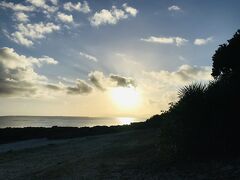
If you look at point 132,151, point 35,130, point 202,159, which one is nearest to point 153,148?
point 132,151

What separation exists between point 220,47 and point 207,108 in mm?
32948

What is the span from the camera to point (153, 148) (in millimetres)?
24859

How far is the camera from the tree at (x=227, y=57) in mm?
47531

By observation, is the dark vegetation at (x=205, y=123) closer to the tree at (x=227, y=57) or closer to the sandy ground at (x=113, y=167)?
the sandy ground at (x=113, y=167)

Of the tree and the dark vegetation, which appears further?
the tree

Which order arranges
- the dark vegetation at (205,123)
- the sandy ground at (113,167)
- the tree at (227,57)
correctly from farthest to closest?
1. the tree at (227,57)
2. the dark vegetation at (205,123)
3. the sandy ground at (113,167)

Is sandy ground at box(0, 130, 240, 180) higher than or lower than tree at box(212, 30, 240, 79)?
lower

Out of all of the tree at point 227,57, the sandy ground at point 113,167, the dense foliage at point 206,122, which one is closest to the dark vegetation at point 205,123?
the dense foliage at point 206,122

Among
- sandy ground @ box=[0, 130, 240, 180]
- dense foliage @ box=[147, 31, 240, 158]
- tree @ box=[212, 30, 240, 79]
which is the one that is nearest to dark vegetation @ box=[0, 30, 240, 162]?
dense foliage @ box=[147, 31, 240, 158]

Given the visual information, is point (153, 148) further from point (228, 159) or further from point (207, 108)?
point (228, 159)

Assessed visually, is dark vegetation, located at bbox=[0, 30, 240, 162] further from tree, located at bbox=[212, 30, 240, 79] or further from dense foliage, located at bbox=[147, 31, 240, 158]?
tree, located at bbox=[212, 30, 240, 79]

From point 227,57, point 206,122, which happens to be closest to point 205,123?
point 206,122

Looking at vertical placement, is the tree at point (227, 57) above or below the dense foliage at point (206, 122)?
above

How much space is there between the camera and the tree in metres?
47.5
